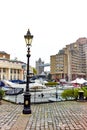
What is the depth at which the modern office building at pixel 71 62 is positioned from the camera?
172m

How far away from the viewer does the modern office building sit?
172500mm

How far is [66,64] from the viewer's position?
176000mm

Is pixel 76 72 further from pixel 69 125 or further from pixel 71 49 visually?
pixel 69 125

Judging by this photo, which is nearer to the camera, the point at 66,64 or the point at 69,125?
the point at 69,125

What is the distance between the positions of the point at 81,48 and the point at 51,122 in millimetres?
177424

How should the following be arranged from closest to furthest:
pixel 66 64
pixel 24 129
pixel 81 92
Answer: pixel 24 129
pixel 81 92
pixel 66 64

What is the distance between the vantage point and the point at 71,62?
6747 inches

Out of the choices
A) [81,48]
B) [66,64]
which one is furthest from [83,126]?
[81,48]

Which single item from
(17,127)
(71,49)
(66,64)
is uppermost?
(71,49)

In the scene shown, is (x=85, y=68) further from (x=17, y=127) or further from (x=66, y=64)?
(x=17, y=127)

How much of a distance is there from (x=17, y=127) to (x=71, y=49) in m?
172

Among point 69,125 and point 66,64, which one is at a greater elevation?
point 66,64

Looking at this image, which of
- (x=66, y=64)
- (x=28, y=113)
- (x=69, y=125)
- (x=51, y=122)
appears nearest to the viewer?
(x=69, y=125)

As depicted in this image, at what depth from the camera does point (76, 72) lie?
177 metres
